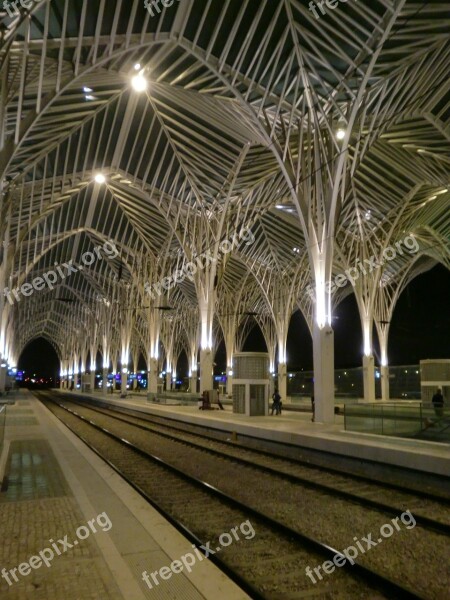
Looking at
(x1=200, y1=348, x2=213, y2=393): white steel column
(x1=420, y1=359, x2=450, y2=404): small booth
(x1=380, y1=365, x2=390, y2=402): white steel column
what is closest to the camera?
(x1=420, y1=359, x2=450, y2=404): small booth

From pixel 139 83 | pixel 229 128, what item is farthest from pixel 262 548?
pixel 229 128

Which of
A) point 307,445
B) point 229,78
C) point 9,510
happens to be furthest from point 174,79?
point 9,510

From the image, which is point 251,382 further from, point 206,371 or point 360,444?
point 360,444

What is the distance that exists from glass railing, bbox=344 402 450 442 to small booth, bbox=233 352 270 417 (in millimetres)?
8411

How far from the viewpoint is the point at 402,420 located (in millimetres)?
15016

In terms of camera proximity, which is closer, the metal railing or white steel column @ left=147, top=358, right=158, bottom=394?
the metal railing

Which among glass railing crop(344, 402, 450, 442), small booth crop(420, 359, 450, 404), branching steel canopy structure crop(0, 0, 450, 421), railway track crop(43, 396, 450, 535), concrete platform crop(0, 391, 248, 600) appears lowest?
railway track crop(43, 396, 450, 535)

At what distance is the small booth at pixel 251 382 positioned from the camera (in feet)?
81.2

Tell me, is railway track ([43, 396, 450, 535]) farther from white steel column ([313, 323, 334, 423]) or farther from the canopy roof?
the canopy roof

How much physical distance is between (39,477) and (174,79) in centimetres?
1789

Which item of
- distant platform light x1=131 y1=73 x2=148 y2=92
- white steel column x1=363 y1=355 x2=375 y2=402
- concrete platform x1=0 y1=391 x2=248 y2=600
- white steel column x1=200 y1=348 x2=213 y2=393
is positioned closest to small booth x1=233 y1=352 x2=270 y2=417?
white steel column x1=200 y1=348 x2=213 y2=393

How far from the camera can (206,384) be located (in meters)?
33.2

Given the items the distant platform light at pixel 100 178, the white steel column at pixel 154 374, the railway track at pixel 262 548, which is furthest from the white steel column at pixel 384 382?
the railway track at pixel 262 548

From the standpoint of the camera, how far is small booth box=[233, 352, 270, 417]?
81.2 feet
